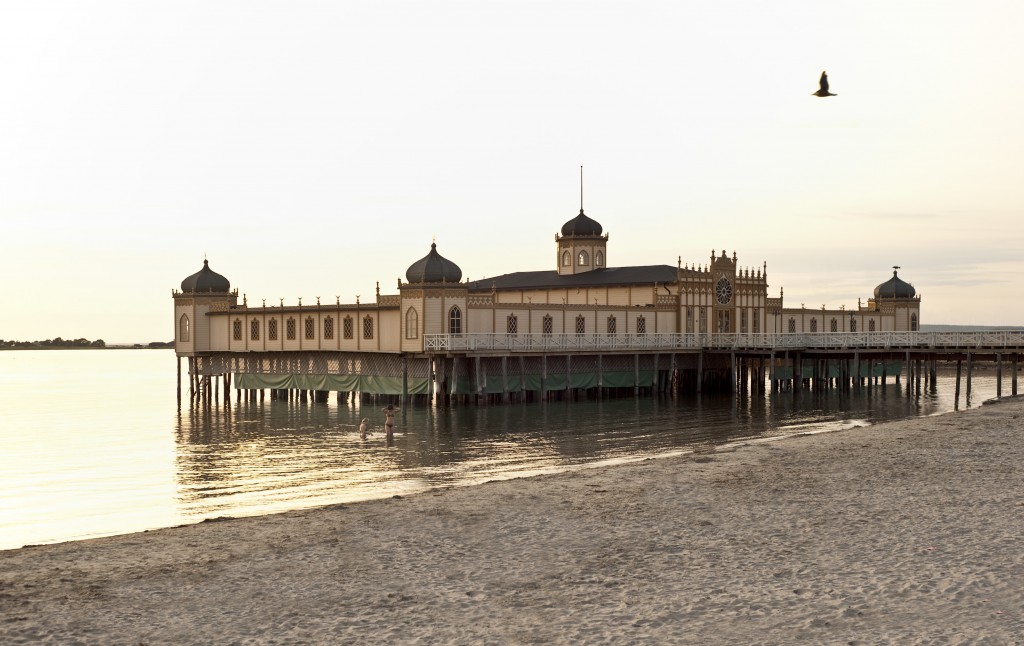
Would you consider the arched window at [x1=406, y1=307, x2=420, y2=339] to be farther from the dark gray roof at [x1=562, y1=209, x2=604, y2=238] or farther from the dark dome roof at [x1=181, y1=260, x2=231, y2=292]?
the dark gray roof at [x1=562, y1=209, x2=604, y2=238]

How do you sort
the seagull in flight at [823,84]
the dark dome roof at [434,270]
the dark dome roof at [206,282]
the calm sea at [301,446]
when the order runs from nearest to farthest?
the seagull in flight at [823,84], the calm sea at [301,446], the dark dome roof at [434,270], the dark dome roof at [206,282]

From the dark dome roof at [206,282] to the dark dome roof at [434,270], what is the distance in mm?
17000

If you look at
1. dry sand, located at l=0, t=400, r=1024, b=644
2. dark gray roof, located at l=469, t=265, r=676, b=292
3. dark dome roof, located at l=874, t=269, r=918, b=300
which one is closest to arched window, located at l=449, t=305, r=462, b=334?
dark gray roof, located at l=469, t=265, r=676, b=292

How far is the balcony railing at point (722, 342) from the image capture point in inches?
2080

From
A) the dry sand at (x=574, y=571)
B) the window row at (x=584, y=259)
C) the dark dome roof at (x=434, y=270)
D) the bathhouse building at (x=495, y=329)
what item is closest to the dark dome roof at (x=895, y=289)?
the bathhouse building at (x=495, y=329)

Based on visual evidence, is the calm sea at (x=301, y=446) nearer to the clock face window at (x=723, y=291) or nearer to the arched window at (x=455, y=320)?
the arched window at (x=455, y=320)

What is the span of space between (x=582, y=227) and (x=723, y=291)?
12.1 m

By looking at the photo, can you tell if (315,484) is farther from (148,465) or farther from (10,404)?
(10,404)

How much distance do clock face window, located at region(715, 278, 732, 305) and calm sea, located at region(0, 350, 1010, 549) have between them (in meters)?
7.92

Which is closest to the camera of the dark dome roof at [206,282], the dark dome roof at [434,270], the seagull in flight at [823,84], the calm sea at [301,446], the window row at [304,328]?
the seagull in flight at [823,84]

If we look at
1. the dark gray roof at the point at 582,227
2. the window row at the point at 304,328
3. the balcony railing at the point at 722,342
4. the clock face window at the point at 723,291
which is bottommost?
the balcony railing at the point at 722,342

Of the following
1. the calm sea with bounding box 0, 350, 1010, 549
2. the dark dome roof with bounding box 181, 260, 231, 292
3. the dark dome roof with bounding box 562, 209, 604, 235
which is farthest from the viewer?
the dark dome roof with bounding box 562, 209, 604, 235

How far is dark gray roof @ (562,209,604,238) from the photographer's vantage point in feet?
A: 246

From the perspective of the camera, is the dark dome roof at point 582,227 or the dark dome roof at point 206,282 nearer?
the dark dome roof at point 206,282
